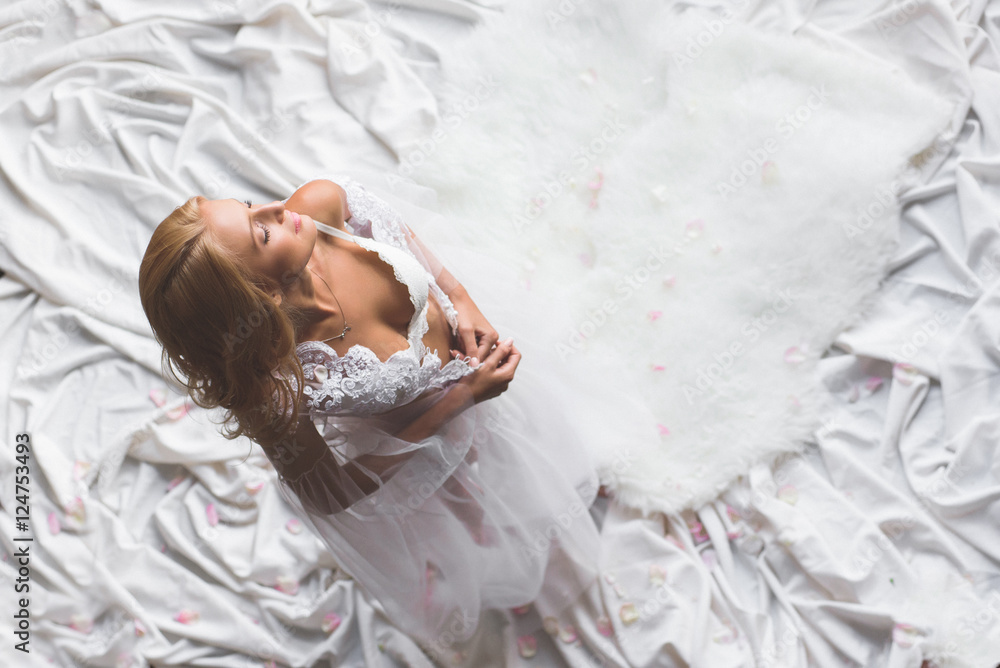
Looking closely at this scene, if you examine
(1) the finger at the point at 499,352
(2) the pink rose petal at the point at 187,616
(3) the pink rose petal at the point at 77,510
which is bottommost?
(2) the pink rose petal at the point at 187,616

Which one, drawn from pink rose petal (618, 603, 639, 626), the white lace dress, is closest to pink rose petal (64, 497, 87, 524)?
the white lace dress

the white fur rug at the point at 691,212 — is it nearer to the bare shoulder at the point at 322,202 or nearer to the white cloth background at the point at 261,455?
the white cloth background at the point at 261,455

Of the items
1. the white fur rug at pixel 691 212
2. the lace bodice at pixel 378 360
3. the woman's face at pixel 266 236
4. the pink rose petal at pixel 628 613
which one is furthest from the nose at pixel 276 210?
the pink rose petal at pixel 628 613

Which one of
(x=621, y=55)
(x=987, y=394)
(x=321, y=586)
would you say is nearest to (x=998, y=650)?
(x=987, y=394)

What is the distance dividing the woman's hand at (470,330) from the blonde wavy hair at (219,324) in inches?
13.5

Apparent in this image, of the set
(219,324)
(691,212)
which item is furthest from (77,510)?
(691,212)

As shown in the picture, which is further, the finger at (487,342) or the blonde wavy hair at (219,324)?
the finger at (487,342)

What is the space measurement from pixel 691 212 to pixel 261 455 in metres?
1.22

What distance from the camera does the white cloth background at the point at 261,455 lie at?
1.67 meters

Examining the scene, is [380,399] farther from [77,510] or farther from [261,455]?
[77,510]

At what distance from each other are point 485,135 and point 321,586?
1.22m

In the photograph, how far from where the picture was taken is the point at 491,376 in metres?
1.38

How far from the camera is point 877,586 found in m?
1.64

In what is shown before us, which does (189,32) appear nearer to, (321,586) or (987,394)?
(321,586)
